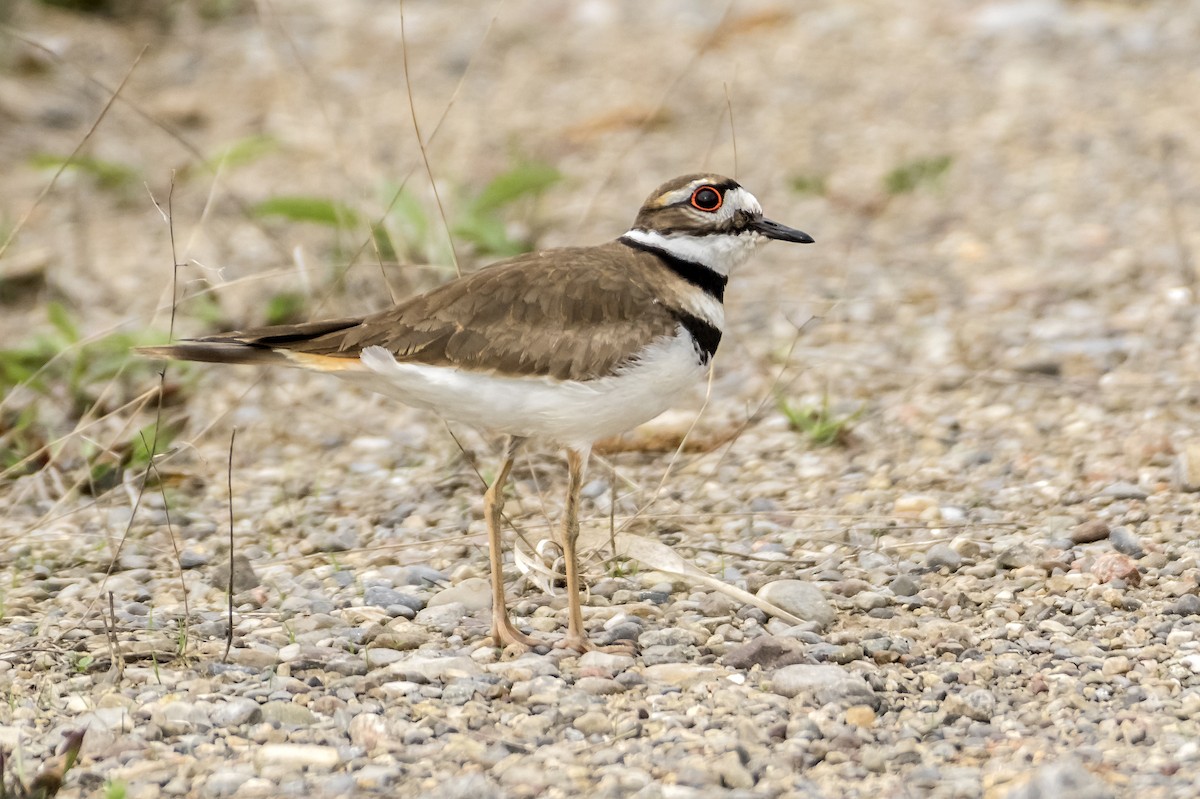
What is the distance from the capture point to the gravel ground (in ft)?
10.9

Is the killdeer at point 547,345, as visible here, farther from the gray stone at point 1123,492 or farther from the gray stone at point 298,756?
the gray stone at point 1123,492

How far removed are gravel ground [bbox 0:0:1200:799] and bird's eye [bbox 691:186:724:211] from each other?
484 millimetres

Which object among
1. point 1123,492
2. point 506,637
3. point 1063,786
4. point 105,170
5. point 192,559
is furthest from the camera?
point 105,170

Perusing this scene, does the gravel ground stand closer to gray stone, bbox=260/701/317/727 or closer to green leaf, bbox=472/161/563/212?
gray stone, bbox=260/701/317/727

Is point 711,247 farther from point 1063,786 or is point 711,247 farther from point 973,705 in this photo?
point 1063,786

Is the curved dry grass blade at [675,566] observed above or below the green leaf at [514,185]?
below

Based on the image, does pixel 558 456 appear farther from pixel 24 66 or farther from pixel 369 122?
pixel 24 66

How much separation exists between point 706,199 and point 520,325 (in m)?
0.66

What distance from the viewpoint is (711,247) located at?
4074 millimetres

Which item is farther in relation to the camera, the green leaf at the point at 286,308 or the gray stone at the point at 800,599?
the green leaf at the point at 286,308

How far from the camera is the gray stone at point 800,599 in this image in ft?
13.0

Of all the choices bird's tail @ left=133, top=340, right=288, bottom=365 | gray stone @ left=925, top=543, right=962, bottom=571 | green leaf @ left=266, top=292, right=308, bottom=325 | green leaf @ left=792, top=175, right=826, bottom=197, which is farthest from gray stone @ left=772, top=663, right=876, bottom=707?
green leaf @ left=792, top=175, right=826, bottom=197

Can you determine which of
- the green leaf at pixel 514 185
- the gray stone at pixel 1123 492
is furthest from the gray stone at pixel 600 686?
the green leaf at pixel 514 185

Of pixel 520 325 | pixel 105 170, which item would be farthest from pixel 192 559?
pixel 105 170
